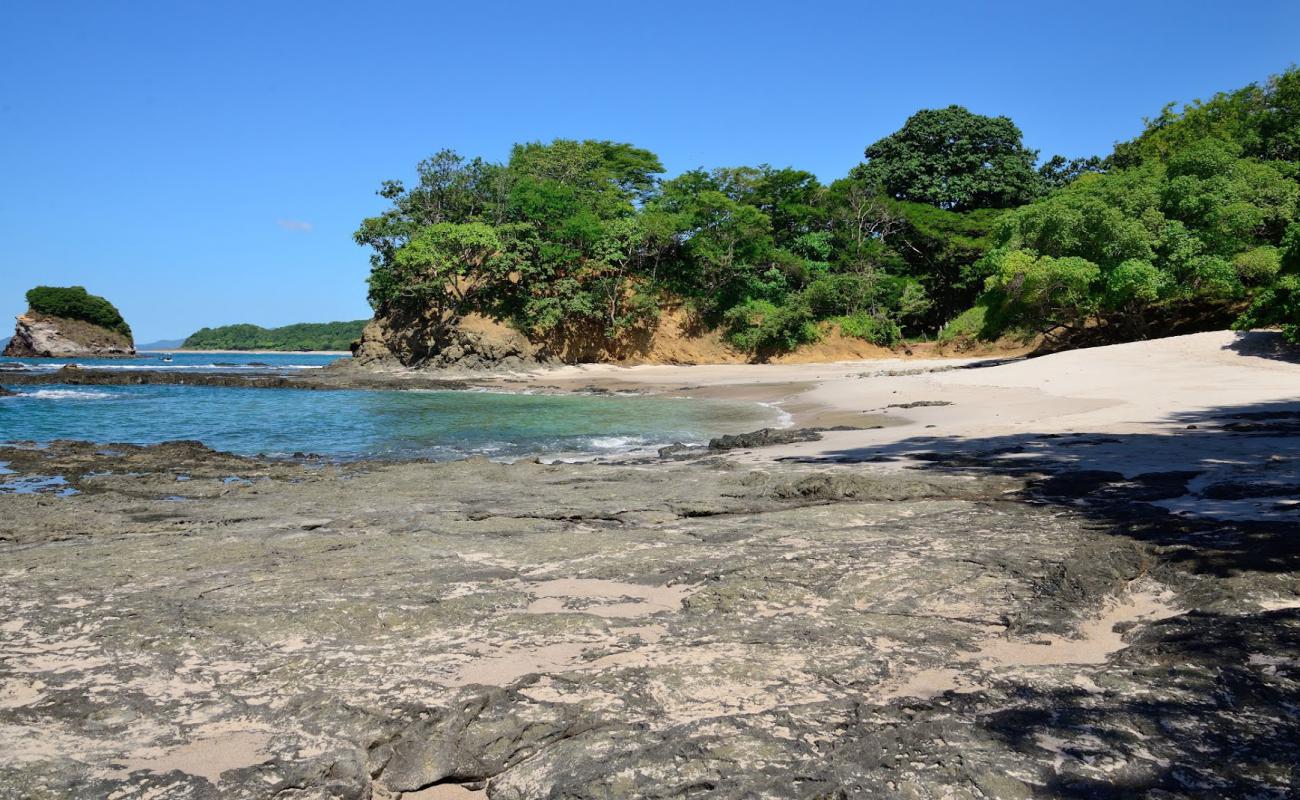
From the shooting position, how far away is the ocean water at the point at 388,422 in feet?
48.5

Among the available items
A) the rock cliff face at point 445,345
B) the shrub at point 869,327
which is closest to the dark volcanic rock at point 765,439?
the shrub at point 869,327

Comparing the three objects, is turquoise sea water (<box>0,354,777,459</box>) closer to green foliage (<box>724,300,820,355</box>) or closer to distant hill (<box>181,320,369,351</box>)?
green foliage (<box>724,300,820,355</box>)

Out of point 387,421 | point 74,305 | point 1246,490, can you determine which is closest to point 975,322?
point 387,421

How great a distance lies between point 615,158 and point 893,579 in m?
45.3

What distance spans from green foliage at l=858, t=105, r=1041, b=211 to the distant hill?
105197mm

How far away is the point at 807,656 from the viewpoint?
11.4 ft

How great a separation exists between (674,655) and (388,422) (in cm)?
1707

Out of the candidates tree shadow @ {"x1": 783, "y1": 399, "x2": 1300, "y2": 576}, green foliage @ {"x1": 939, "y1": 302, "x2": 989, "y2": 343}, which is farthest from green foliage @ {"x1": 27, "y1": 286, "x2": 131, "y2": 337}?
tree shadow @ {"x1": 783, "y1": 399, "x2": 1300, "y2": 576}

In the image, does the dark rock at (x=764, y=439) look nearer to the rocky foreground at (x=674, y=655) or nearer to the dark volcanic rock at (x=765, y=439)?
the dark volcanic rock at (x=765, y=439)

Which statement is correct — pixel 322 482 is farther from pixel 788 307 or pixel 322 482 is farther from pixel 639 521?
pixel 788 307

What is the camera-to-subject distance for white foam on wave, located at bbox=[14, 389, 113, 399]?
27.6m

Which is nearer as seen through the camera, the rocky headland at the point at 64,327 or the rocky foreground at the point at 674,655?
the rocky foreground at the point at 674,655

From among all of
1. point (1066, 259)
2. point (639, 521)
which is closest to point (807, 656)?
point (639, 521)

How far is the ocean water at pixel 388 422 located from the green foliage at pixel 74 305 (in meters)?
63.9
